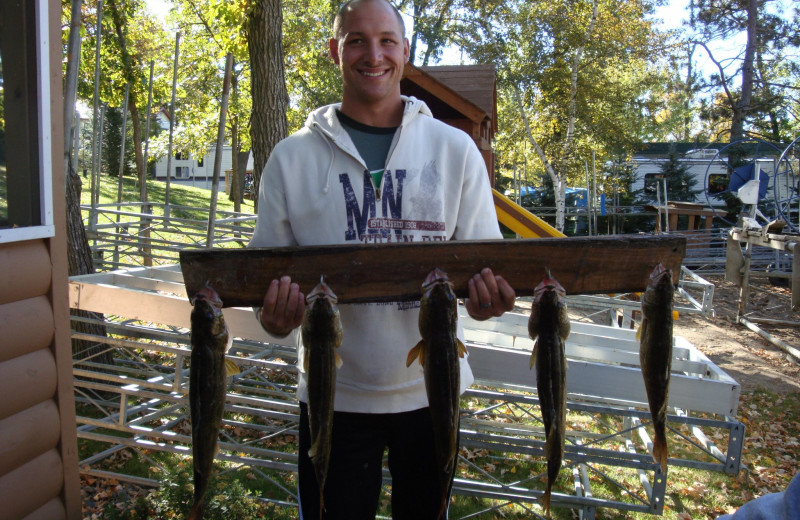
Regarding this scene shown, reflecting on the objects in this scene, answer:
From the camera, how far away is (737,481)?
6.54m

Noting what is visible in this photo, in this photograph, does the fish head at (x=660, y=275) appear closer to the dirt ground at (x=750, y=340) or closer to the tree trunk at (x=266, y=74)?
the tree trunk at (x=266, y=74)

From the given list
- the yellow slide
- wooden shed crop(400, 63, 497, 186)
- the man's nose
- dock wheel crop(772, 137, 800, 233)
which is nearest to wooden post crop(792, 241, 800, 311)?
dock wheel crop(772, 137, 800, 233)

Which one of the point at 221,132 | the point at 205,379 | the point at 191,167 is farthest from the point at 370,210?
the point at 191,167

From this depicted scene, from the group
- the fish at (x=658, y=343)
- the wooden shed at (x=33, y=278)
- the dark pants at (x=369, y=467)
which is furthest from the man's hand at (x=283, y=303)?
the wooden shed at (x=33, y=278)

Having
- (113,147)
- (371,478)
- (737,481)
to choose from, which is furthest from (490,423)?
(113,147)

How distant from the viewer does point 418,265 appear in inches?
81.0

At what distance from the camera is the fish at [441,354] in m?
1.88

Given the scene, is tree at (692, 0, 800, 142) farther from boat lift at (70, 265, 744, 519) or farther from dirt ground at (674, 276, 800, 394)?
boat lift at (70, 265, 744, 519)

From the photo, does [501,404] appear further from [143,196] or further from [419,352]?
[143,196]

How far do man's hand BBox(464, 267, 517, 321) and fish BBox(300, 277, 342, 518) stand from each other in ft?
1.61

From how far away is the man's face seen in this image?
2342 millimetres

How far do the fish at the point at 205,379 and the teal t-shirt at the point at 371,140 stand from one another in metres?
0.87

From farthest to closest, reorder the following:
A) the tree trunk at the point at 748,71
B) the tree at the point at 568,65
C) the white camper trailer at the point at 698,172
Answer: the tree trunk at the point at 748,71 → the white camper trailer at the point at 698,172 → the tree at the point at 568,65

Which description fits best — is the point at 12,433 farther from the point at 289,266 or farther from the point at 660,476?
the point at 660,476
